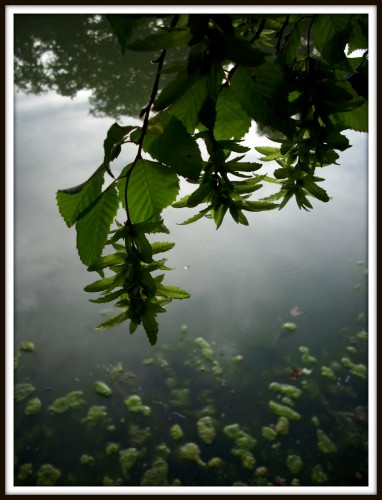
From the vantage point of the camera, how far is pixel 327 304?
189 inches

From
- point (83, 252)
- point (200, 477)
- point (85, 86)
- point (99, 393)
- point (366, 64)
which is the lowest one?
point (200, 477)

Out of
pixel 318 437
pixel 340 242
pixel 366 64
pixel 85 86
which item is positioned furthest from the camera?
pixel 85 86

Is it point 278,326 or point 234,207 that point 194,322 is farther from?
point 234,207

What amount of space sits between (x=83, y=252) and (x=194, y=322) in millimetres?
4095

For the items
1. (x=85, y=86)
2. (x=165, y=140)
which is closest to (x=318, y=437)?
(x=165, y=140)

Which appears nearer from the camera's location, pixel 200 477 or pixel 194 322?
pixel 200 477

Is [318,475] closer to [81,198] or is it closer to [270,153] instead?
[270,153]

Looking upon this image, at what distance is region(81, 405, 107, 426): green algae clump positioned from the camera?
3.73 m

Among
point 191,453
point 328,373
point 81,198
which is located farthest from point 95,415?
point 81,198

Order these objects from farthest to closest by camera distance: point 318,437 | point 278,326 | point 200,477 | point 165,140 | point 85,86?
point 85,86, point 278,326, point 318,437, point 200,477, point 165,140

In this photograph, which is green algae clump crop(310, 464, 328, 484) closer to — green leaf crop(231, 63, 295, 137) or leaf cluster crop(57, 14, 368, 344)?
leaf cluster crop(57, 14, 368, 344)

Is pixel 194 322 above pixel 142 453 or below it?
above

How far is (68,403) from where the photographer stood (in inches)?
152

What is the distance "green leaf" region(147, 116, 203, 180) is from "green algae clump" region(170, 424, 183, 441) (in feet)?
12.0
